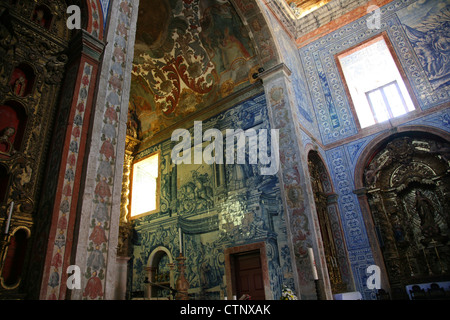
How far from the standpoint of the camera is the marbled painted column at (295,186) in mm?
6562

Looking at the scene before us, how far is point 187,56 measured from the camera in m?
10.3

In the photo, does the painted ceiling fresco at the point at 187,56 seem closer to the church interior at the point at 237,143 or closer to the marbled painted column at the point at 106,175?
the church interior at the point at 237,143

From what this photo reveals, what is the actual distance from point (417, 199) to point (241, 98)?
19.5ft

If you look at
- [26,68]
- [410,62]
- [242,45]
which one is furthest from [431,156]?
[26,68]

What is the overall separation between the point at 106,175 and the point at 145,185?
8027mm

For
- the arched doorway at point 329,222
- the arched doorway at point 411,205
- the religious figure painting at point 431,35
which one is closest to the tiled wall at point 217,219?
the arched doorway at point 329,222

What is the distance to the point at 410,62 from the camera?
920cm

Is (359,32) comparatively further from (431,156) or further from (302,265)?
(302,265)

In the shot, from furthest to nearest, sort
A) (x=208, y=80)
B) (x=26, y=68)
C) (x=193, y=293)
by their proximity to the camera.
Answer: (x=208, y=80)
(x=193, y=293)
(x=26, y=68)

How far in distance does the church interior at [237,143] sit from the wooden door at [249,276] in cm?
4

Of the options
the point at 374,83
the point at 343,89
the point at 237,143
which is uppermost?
the point at 374,83

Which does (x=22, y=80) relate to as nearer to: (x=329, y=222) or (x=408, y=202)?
(x=329, y=222)

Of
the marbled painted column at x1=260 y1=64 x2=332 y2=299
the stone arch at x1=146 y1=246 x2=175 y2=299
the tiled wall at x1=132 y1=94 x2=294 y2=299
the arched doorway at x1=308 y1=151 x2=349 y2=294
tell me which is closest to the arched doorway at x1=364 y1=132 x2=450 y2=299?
the arched doorway at x1=308 y1=151 x2=349 y2=294

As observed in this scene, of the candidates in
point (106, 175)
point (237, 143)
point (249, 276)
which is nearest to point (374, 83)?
point (237, 143)
